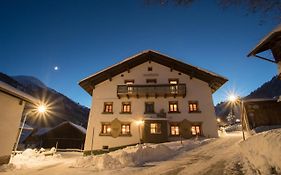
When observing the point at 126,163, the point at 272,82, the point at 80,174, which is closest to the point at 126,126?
the point at 126,163

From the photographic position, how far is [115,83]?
2573 cm

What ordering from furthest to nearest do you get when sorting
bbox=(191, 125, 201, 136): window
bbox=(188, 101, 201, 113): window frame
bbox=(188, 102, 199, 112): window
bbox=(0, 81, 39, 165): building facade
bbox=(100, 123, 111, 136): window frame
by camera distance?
1. bbox=(188, 102, 199, 112): window
2. bbox=(188, 101, 201, 113): window frame
3. bbox=(100, 123, 111, 136): window frame
4. bbox=(191, 125, 201, 136): window
5. bbox=(0, 81, 39, 165): building facade

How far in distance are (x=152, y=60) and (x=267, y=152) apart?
23015 mm

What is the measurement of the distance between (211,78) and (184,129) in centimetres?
792

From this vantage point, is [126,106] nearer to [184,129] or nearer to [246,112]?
[184,129]

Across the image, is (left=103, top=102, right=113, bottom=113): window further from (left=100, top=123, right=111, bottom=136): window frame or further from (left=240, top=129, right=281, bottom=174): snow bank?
(left=240, top=129, right=281, bottom=174): snow bank

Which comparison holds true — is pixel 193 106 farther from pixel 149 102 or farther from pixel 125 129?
pixel 125 129

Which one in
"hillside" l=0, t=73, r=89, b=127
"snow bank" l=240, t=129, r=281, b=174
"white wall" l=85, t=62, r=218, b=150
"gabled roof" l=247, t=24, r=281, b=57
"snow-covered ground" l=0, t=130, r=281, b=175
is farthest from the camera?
"hillside" l=0, t=73, r=89, b=127

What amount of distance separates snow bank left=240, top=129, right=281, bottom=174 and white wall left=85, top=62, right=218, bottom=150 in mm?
17437

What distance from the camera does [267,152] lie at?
15.7ft

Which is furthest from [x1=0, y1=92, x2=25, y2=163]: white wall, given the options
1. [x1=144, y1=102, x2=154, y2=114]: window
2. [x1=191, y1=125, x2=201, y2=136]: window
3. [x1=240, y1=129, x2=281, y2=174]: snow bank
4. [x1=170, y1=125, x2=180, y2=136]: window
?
[x1=191, y1=125, x2=201, y2=136]: window

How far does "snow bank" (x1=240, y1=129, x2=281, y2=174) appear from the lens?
4386 millimetres

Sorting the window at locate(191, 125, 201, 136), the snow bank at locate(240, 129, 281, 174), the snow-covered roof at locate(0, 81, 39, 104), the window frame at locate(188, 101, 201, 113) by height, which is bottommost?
the snow bank at locate(240, 129, 281, 174)

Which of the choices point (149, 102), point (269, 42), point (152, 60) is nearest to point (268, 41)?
point (269, 42)
